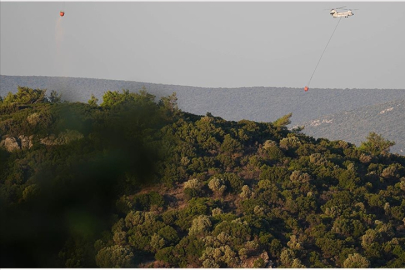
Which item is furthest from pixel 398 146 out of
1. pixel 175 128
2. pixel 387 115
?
pixel 175 128

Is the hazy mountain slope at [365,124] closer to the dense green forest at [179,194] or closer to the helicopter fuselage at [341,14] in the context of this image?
the helicopter fuselage at [341,14]

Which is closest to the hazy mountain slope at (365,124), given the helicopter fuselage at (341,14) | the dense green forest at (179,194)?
the helicopter fuselage at (341,14)

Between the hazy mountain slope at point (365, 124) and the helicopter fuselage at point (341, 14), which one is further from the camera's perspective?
the hazy mountain slope at point (365, 124)

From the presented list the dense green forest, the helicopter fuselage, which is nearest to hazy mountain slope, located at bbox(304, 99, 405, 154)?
the helicopter fuselage

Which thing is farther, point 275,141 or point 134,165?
point 275,141

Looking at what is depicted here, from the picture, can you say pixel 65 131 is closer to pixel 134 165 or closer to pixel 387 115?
pixel 134 165
